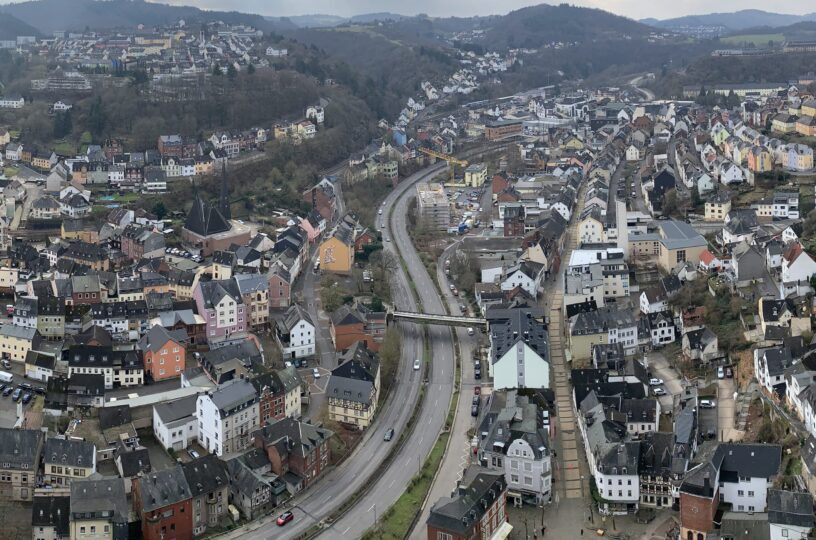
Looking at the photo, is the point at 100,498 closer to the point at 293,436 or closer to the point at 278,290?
the point at 293,436

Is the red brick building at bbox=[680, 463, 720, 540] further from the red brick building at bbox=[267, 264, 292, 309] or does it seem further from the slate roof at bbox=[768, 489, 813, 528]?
the red brick building at bbox=[267, 264, 292, 309]

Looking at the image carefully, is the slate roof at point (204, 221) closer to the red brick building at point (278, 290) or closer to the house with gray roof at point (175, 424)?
the red brick building at point (278, 290)

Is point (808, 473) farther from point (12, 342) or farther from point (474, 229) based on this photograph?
point (474, 229)

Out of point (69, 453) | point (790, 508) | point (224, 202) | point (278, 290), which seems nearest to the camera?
point (790, 508)

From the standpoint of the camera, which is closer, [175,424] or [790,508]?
[790,508]

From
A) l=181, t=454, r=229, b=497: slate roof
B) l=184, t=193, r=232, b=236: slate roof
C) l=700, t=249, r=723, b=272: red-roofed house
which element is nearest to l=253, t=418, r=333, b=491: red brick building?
l=181, t=454, r=229, b=497: slate roof

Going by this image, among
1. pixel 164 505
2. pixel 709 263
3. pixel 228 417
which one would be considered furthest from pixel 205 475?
pixel 709 263

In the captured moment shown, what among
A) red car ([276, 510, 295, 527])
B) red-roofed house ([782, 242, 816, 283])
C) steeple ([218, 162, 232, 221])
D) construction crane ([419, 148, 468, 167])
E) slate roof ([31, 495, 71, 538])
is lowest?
red car ([276, 510, 295, 527])

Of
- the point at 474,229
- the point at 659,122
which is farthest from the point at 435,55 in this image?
the point at 474,229
